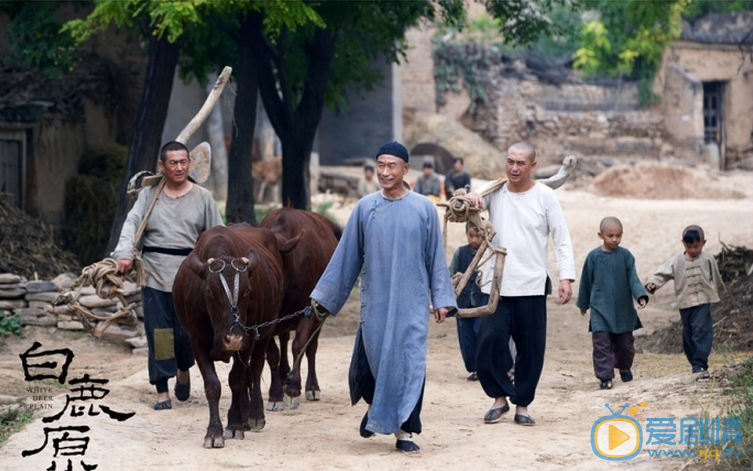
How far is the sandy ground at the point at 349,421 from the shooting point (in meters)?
7.27

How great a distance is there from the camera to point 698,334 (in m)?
10.1

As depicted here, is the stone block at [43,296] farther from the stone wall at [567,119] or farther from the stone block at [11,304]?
the stone wall at [567,119]

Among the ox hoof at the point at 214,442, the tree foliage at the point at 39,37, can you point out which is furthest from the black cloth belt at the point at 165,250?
the tree foliage at the point at 39,37

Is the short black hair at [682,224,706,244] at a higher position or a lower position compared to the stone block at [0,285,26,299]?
higher

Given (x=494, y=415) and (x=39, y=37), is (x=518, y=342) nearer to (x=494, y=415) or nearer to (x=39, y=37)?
(x=494, y=415)

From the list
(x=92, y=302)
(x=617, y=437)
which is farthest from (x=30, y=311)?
(x=617, y=437)

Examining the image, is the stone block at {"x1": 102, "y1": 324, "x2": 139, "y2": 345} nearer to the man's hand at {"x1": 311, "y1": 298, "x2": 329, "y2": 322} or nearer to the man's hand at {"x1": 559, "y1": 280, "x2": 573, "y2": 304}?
the man's hand at {"x1": 311, "y1": 298, "x2": 329, "y2": 322}

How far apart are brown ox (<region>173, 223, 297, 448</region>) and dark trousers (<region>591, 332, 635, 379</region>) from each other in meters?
2.72

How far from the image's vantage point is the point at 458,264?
10.9 metres

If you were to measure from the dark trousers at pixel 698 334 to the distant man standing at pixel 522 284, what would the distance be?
7.08 feet

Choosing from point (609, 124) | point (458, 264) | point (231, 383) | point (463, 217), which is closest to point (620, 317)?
point (458, 264)

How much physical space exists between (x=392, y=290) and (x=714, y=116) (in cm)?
3335

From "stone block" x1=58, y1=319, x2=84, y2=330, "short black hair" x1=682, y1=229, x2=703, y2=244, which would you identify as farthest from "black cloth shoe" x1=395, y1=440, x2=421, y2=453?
"stone block" x1=58, y1=319, x2=84, y2=330

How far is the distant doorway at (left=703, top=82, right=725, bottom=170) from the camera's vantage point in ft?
126
